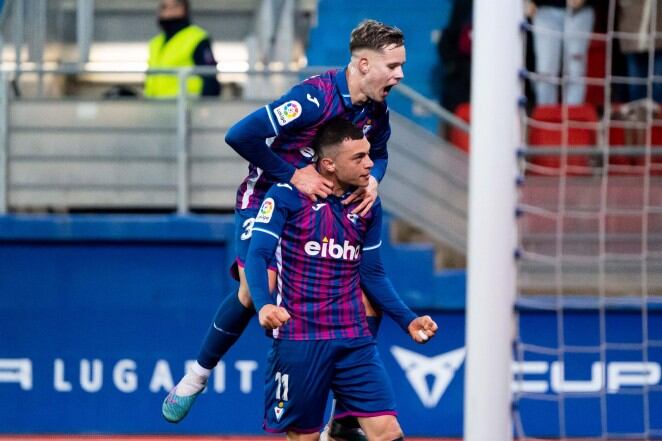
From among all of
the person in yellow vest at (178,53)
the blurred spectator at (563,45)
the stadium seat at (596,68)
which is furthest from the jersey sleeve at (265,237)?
the stadium seat at (596,68)

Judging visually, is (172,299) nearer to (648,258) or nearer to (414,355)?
(414,355)

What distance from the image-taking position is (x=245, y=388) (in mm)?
8672

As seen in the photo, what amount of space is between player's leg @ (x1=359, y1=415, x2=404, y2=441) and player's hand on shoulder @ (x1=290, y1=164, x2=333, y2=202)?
0.87m

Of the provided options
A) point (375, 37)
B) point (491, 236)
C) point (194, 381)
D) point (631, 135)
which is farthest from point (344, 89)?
point (631, 135)

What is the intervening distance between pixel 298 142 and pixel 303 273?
0.51m

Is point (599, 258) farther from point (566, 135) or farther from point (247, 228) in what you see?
point (247, 228)

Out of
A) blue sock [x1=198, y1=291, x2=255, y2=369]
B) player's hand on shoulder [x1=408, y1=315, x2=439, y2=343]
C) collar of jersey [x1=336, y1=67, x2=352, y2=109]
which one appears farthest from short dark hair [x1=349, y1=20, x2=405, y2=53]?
blue sock [x1=198, y1=291, x2=255, y2=369]

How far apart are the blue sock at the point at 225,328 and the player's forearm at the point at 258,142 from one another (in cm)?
73

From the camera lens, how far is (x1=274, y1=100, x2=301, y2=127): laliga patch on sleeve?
5102 mm

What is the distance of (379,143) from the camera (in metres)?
5.50

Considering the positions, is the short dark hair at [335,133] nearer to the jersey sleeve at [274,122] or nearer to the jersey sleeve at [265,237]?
the jersey sleeve at [274,122]

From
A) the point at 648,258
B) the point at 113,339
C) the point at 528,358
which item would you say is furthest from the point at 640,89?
the point at 113,339

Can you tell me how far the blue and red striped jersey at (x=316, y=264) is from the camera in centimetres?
519

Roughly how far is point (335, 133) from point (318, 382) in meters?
0.94
